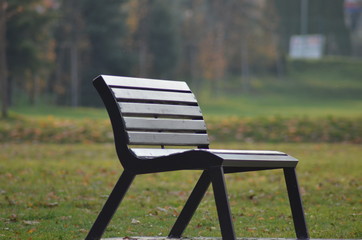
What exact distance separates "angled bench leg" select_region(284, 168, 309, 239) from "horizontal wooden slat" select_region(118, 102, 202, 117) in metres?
0.93

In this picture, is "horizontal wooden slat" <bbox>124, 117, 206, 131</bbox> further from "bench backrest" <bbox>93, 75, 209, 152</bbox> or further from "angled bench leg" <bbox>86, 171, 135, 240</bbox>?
"angled bench leg" <bbox>86, 171, 135, 240</bbox>

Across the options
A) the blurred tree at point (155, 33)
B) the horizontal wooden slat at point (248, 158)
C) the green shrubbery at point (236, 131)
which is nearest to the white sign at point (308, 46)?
the blurred tree at point (155, 33)

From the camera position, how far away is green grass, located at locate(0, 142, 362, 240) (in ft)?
20.7

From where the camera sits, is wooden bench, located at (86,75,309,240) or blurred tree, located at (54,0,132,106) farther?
blurred tree, located at (54,0,132,106)

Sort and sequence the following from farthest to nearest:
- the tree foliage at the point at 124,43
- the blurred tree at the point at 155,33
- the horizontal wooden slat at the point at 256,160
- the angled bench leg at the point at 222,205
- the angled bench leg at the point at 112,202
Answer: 1. the blurred tree at the point at 155,33
2. the tree foliage at the point at 124,43
3. the angled bench leg at the point at 112,202
4. the horizontal wooden slat at the point at 256,160
5. the angled bench leg at the point at 222,205

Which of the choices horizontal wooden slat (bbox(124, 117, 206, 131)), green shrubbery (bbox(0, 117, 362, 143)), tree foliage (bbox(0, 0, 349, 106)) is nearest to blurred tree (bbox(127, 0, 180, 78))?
tree foliage (bbox(0, 0, 349, 106))

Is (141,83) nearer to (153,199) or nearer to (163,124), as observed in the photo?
(163,124)

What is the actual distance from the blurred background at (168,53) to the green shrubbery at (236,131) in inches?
229

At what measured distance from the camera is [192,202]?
515cm

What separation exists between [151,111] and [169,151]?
30 cm

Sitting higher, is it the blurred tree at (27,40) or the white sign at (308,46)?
the blurred tree at (27,40)

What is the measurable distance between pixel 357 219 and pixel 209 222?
4.50 ft

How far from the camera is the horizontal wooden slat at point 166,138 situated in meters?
4.80

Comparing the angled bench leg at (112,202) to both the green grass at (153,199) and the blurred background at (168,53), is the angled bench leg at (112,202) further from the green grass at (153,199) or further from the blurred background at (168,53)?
the blurred background at (168,53)
